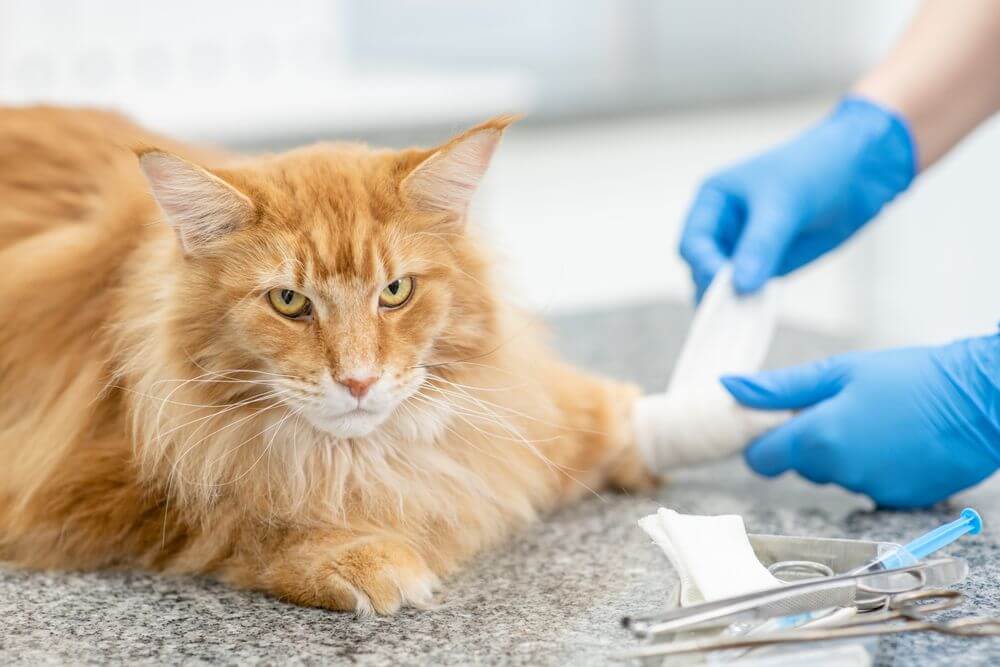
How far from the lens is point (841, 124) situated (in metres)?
1.64

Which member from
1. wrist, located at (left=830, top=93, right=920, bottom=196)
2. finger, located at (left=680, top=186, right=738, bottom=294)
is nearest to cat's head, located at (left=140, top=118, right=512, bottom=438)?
finger, located at (left=680, top=186, right=738, bottom=294)

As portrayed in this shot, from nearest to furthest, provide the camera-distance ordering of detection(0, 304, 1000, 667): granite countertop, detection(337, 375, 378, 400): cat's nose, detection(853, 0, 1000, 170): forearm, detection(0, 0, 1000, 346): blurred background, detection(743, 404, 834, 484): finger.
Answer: detection(0, 304, 1000, 667): granite countertop
detection(337, 375, 378, 400): cat's nose
detection(743, 404, 834, 484): finger
detection(853, 0, 1000, 170): forearm
detection(0, 0, 1000, 346): blurred background

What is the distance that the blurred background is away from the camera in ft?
8.17

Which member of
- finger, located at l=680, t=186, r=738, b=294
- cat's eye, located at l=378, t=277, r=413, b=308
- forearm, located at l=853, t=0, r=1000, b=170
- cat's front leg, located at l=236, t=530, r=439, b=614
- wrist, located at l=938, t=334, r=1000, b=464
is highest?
forearm, located at l=853, t=0, r=1000, b=170

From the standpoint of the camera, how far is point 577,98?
320cm

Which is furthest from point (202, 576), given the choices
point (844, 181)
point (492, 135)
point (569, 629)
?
point (844, 181)

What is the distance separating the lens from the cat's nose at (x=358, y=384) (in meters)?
0.98

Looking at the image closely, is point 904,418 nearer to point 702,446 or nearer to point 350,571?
point 702,446

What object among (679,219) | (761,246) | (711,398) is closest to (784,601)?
(711,398)

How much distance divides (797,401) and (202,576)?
754mm

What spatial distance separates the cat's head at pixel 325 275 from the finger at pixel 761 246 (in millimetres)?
481

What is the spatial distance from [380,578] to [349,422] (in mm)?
160

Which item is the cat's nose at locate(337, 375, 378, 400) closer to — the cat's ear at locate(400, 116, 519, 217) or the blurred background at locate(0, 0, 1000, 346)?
the cat's ear at locate(400, 116, 519, 217)

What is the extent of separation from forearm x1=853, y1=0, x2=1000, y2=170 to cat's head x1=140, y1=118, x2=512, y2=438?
0.87 metres
